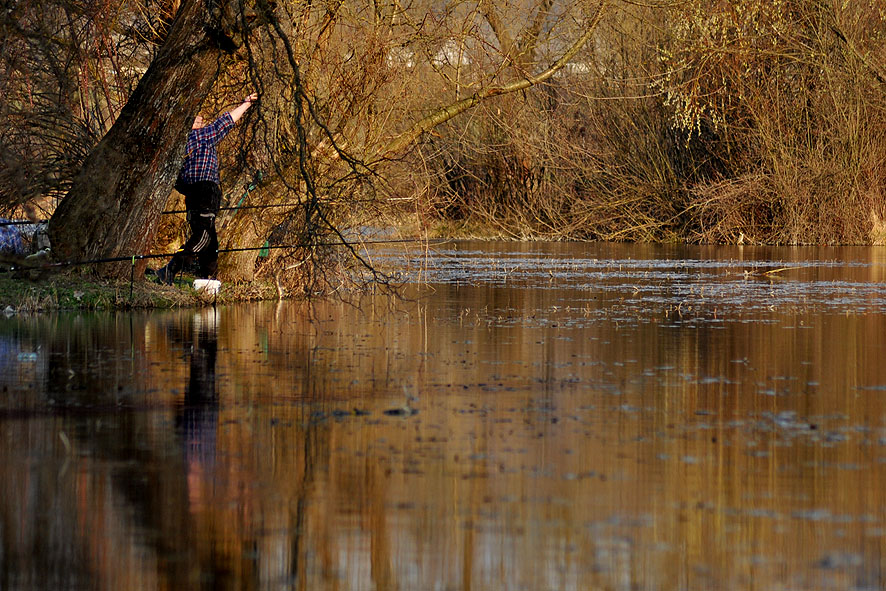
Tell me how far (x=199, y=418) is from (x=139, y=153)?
8.08 m

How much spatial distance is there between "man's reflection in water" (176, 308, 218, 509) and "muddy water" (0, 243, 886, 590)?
28 mm

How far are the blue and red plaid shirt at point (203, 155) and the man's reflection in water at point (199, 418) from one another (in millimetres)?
4097

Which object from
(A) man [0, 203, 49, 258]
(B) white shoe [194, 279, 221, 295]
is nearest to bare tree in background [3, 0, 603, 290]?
(A) man [0, 203, 49, 258]

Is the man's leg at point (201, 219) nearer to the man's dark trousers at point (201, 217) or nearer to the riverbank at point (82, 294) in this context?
the man's dark trousers at point (201, 217)

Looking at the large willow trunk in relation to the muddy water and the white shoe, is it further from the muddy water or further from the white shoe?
the muddy water

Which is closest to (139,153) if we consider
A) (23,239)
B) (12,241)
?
(23,239)

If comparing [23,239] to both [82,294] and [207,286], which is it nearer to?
[207,286]

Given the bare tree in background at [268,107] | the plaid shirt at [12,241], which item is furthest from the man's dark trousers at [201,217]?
the plaid shirt at [12,241]

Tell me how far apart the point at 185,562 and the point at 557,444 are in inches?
102

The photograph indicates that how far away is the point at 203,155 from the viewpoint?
15906 millimetres

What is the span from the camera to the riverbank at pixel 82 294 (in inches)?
572

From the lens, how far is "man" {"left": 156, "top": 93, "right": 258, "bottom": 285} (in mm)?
15852

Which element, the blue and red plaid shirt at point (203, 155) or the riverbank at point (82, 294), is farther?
the blue and red plaid shirt at point (203, 155)

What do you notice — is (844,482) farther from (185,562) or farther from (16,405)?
(16,405)
